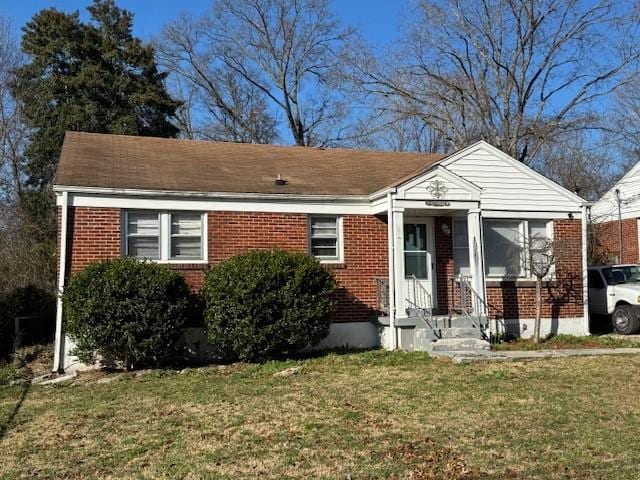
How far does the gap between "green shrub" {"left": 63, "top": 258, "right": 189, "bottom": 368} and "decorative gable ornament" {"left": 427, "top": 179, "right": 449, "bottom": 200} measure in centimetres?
535

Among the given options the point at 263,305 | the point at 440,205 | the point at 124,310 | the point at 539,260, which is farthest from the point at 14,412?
the point at 539,260

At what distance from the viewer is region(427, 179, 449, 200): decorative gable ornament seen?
41.0ft

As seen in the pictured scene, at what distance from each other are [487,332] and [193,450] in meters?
8.36

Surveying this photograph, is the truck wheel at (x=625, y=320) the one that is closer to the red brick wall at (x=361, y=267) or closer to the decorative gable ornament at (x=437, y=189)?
the decorative gable ornament at (x=437, y=189)

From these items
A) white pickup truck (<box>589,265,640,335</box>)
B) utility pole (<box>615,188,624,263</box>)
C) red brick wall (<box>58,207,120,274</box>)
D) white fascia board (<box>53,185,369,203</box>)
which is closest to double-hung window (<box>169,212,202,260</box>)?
white fascia board (<box>53,185,369,203</box>)

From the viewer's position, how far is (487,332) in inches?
503

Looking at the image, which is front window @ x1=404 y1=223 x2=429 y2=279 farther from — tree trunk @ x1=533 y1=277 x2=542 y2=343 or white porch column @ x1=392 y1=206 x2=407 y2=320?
tree trunk @ x1=533 y1=277 x2=542 y2=343

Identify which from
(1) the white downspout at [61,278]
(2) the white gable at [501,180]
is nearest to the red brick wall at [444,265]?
(2) the white gable at [501,180]

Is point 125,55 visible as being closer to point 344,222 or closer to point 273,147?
point 273,147

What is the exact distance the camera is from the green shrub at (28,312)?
42.6 ft

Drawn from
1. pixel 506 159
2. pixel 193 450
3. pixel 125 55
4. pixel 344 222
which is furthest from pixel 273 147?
pixel 125 55

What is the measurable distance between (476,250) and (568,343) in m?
2.72

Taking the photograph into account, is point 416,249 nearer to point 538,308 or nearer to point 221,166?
point 538,308

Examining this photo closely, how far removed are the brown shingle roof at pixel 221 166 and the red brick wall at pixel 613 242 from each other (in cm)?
757
